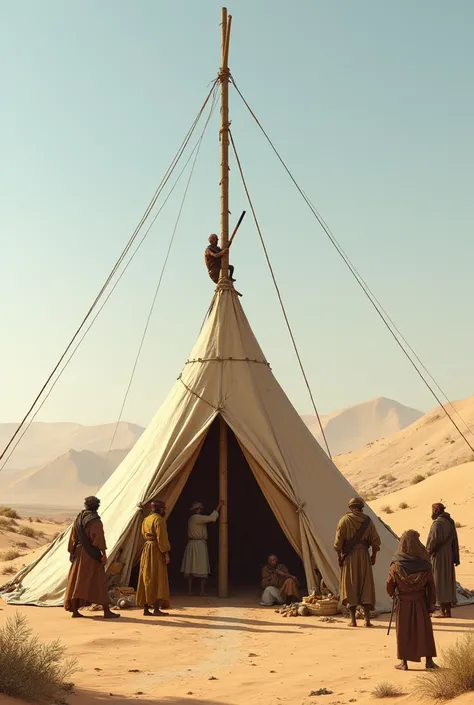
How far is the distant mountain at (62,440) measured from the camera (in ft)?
452

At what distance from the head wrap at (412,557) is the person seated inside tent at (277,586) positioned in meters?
4.02

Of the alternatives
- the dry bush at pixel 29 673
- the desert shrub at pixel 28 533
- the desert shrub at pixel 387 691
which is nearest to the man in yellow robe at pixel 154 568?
the dry bush at pixel 29 673

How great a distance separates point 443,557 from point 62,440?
145 m

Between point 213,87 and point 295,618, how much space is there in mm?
8184

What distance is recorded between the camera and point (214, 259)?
1331cm

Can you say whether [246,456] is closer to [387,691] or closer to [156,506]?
[156,506]

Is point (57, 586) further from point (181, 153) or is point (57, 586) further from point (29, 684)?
point (181, 153)

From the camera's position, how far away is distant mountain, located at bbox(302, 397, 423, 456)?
136 m

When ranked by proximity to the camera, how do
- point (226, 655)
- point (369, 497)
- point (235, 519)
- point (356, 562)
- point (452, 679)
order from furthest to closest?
point (369, 497), point (235, 519), point (356, 562), point (226, 655), point (452, 679)

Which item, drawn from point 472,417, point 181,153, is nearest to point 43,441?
point 472,417

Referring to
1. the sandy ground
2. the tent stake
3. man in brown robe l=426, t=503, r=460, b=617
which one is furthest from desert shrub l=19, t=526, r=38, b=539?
man in brown robe l=426, t=503, r=460, b=617

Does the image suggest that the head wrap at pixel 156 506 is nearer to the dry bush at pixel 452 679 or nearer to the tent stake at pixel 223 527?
the tent stake at pixel 223 527

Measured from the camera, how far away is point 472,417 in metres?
52.9

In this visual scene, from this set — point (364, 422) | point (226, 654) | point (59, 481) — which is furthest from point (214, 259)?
point (364, 422)
